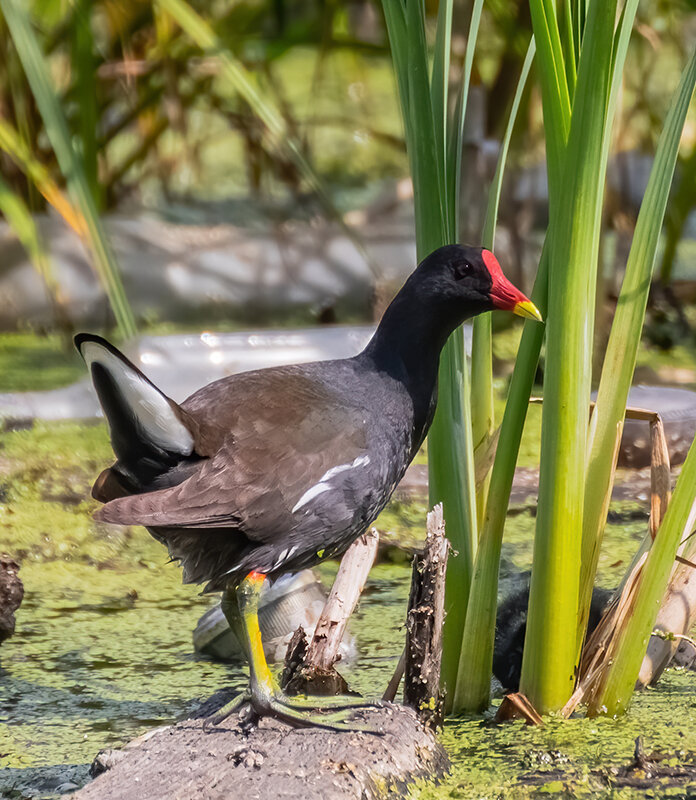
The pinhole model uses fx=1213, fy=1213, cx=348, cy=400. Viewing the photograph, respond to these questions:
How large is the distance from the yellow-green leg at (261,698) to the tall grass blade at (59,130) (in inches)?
20.7

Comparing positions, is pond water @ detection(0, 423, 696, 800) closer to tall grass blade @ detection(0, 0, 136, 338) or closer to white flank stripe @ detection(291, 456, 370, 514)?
white flank stripe @ detection(291, 456, 370, 514)

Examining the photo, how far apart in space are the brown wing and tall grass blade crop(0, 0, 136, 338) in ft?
1.12

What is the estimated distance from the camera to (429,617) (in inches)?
70.5

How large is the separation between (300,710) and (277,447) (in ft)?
1.32

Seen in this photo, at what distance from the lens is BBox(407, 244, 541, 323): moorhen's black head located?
6.09ft

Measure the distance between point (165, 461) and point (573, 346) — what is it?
618mm

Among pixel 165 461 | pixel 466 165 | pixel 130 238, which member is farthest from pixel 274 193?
pixel 165 461

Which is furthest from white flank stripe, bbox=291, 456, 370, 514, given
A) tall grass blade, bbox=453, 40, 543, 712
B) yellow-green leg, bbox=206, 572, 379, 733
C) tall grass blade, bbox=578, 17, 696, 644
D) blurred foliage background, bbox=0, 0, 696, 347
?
blurred foliage background, bbox=0, 0, 696, 347

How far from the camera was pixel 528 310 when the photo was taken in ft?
5.84

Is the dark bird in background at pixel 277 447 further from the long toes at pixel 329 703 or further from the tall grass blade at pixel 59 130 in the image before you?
the tall grass blade at pixel 59 130

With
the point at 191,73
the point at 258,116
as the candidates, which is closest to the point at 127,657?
the point at 258,116

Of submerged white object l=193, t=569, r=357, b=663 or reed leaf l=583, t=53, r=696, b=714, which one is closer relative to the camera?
reed leaf l=583, t=53, r=696, b=714

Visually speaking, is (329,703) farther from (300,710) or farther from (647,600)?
(647,600)

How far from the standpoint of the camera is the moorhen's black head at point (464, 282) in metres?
1.86
